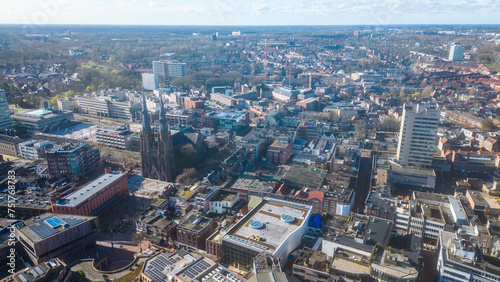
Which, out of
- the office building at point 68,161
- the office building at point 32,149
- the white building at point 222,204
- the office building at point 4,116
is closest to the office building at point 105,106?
the office building at point 4,116

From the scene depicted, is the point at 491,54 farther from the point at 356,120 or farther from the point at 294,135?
the point at 294,135

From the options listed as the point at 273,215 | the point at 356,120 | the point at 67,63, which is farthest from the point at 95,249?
the point at 67,63

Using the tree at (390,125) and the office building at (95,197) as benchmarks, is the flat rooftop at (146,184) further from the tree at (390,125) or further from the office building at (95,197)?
the tree at (390,125)

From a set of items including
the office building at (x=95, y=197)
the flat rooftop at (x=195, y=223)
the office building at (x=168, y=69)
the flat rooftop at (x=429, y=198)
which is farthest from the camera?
the office building at (x=168, y=69)

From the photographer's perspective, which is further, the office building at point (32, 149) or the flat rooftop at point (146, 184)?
the office building at point (32, 149)

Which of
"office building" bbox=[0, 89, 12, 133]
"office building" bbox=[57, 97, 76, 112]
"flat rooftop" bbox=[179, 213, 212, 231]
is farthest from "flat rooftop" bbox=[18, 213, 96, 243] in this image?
"office building" bbox=[57, 97, 76, 112]

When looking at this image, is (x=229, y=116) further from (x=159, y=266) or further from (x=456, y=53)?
(x=456, y=53)
